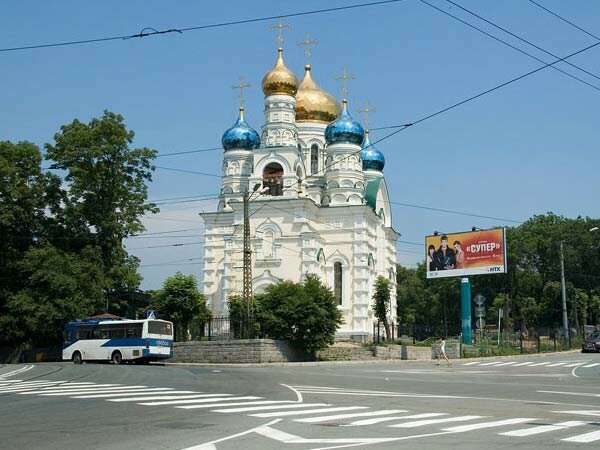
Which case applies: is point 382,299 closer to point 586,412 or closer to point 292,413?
point 586,412

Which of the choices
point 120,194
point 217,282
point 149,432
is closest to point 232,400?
point 149,432

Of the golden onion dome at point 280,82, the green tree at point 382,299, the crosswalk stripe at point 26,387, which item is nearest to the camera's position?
the crosswalk stripe at point 26,387

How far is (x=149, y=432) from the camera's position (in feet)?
39.0

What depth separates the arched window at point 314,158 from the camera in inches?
2498

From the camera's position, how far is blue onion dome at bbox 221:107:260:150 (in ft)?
201

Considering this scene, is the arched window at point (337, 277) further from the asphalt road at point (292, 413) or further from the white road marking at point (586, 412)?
the white road marking at point (586, 412)

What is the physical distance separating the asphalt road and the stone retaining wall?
12638mm

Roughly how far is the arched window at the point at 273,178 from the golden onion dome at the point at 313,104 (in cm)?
830

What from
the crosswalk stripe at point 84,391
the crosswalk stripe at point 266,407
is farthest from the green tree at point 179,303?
the crosswalk stripe at point 266,407

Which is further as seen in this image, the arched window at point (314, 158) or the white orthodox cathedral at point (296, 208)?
the arched window at point (314, 158)

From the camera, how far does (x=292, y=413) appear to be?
1454 centimetres

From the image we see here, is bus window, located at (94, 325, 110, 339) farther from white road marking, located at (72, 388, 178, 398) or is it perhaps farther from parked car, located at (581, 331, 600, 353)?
parked car, located at (581, 331, 600, 353)

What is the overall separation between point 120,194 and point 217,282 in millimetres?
12240

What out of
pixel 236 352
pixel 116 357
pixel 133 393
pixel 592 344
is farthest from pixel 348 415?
pixel 592 344
